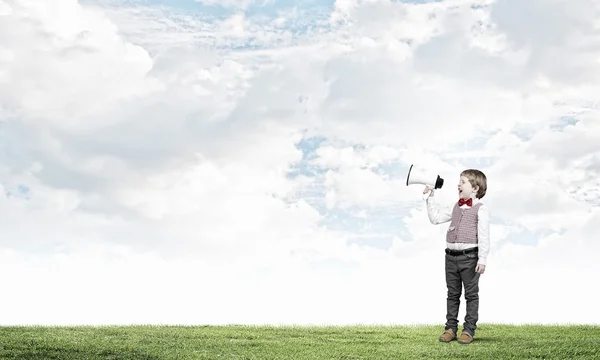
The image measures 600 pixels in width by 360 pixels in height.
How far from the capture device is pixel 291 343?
9.81 meters

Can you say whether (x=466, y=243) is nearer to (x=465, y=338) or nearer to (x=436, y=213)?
(x=436, y=213)

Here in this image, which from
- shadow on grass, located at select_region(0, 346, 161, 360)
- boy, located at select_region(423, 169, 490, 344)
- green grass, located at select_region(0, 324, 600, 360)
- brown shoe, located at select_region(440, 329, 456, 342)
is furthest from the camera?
brown shoe, located at select_region(440, 329, 456, 342)

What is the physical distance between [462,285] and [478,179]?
4.59 feet

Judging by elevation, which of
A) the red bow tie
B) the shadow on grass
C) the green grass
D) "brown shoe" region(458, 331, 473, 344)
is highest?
the red bow tie

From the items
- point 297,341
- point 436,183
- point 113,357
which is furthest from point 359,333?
point 113,357

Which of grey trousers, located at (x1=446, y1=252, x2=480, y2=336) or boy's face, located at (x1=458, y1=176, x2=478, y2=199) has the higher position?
boy's face, located at (x1=458, y1=176, x2=478, y2=199)

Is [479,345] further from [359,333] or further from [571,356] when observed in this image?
[359,333]

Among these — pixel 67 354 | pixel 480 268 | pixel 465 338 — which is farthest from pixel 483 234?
pixel 67 354

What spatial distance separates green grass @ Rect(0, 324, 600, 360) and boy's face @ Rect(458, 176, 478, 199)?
6.28ft

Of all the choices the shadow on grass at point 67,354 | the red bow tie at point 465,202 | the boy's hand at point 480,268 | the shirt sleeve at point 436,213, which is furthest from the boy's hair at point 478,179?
the shadow on grass at point 67,354

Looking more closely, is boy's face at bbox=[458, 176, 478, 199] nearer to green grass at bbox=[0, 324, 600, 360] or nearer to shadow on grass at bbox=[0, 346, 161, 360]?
green grass at bbox=[0, 324, 600, 360]

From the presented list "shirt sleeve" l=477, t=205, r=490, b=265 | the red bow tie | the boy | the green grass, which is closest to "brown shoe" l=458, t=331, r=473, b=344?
the boy

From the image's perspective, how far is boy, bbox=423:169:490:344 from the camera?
367 inches

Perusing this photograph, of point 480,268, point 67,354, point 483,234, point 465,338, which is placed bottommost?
point 67,354
